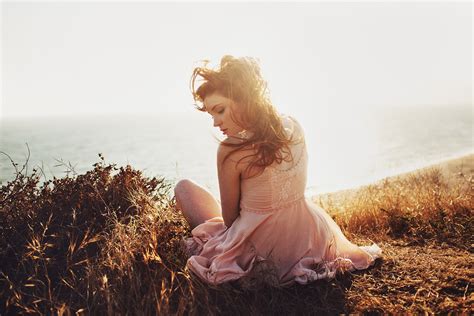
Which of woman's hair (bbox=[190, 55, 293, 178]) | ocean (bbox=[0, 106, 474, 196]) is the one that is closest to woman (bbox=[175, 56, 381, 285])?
woman's hair (bbox=[190, 55, 293, 178])

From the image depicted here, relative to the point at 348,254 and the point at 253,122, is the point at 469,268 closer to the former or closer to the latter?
the point at 348,254

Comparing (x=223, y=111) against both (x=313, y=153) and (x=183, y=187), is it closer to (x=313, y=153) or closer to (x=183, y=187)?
(x=183, y=187)

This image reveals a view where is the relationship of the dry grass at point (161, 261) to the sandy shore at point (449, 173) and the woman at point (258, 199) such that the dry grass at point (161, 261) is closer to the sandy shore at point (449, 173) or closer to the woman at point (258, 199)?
the woman at point (258, 199)

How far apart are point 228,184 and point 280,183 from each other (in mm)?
367

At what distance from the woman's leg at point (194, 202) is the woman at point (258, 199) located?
20cm

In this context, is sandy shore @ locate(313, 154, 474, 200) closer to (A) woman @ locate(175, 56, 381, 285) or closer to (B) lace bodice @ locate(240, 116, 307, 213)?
(A) woman @ locate(175, 56, 381, 285)

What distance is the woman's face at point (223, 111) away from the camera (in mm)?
2660

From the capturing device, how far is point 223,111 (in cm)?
272

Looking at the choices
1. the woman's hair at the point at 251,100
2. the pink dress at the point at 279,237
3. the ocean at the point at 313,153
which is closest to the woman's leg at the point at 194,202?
the pink dress at the point at 279,237

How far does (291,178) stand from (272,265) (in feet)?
2.10

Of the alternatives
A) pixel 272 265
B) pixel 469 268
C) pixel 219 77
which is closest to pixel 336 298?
pixel 272 265

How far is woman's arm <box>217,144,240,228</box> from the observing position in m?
2.70

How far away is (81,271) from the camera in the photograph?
10.2ft

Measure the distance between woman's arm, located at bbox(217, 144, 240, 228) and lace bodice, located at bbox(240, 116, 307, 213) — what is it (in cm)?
6
